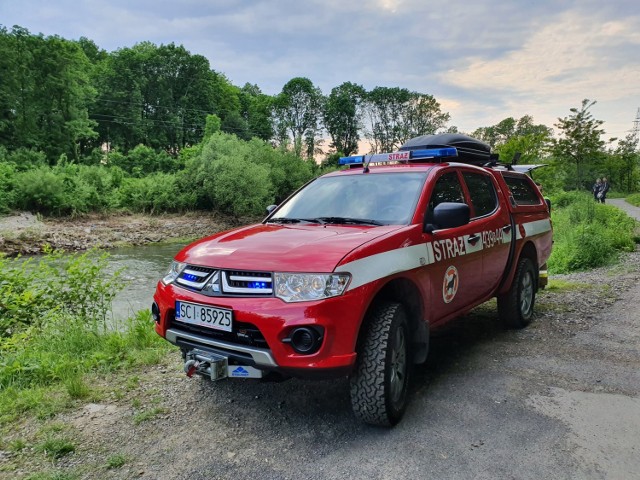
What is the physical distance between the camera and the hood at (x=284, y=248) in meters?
2.86

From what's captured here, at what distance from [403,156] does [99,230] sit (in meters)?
28.5

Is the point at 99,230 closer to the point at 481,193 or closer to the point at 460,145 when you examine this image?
the point at 460,145

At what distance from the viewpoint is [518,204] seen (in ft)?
17.6

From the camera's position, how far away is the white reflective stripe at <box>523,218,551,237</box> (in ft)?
17.9

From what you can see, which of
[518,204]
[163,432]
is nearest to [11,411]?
[163,432]

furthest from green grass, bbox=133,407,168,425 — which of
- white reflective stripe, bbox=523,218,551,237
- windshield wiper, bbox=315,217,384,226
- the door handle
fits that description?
white reflective stripe, bbox=523,218,551,237

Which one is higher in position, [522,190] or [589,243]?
[522,190]

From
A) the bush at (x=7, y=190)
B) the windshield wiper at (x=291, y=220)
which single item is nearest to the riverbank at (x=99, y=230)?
the bush at (x=7, y=190)

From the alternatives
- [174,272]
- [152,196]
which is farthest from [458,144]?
[152,196]

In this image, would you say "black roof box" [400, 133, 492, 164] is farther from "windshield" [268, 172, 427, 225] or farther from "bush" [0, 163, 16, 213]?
"bush" [0, 163, 16, 213]

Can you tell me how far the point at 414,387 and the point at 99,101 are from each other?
61273mm

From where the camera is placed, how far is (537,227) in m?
5.75

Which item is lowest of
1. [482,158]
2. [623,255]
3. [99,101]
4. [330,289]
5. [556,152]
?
[623,255]

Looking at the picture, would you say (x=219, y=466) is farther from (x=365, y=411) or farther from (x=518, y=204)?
(x=518, y=204)
